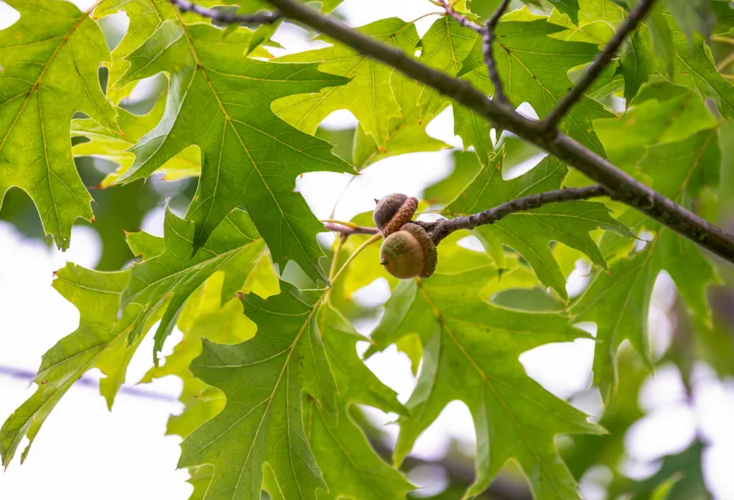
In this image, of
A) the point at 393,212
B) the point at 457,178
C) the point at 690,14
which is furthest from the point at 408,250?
the point at 457,178

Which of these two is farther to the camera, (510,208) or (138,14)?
(138,14)

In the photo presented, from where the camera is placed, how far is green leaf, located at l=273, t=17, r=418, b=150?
1881 mm

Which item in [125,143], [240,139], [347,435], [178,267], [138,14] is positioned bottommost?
[347,435]

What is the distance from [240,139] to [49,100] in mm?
507

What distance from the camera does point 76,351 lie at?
6.41ft

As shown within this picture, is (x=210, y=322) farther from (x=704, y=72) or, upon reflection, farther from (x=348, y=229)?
(x=704, y=72)

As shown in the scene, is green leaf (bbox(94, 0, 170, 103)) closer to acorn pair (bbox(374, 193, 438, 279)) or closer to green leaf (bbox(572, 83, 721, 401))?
acorn pair (bbox(374, 193, 438, 279))

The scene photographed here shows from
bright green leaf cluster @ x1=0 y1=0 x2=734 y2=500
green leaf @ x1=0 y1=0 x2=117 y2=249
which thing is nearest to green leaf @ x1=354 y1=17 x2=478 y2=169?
bright green leaf cluster @ x1=0 y1=0 x2=734 y2=500

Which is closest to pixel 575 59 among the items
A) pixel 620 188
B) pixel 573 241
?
pixel 573 241

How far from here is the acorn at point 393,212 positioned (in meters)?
1.86

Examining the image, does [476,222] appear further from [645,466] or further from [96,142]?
[645,466]

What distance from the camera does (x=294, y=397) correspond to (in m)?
1.91

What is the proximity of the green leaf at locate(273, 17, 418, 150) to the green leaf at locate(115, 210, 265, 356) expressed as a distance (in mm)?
310

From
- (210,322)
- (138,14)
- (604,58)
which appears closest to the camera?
(604,58)
